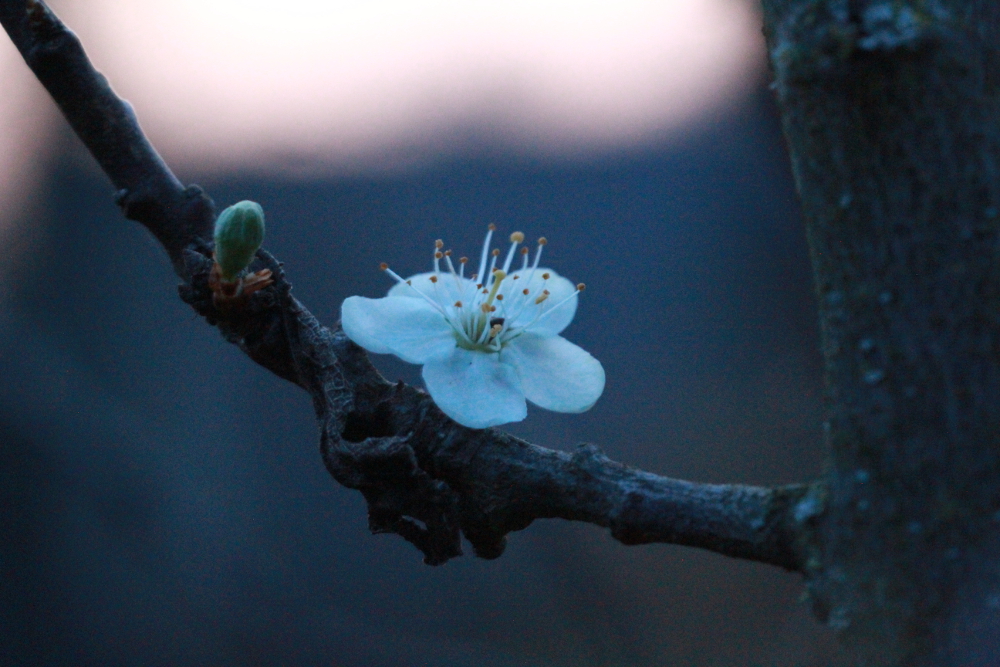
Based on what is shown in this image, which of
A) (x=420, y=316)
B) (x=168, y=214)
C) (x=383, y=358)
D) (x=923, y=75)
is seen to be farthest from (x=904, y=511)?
(x=383, y=358)

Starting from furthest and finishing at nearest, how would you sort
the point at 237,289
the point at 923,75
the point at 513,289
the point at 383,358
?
→ the point at 383,358 < the point at 513,289 < the point at 237,289 < the point at 923,75

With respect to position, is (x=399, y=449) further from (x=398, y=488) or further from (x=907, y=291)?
(x=907, y=291)

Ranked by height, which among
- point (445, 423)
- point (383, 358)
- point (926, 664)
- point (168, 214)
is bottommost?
point (926, 664)

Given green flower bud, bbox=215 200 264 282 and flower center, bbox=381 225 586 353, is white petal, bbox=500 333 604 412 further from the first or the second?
green flower bud, bbox=215 200 264 282

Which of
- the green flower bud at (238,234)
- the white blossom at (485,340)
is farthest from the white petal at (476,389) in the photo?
the green flower bud at (238,234)

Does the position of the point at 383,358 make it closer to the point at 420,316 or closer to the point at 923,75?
the point at 420,316

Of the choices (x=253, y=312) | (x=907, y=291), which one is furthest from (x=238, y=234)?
(x=907, y=291)

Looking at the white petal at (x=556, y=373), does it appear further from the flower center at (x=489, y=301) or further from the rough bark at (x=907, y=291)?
the rough bark at (x=907, y=291)

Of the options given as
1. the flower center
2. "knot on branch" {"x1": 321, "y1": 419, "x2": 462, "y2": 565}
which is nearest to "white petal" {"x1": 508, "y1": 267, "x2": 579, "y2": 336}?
the flower center
